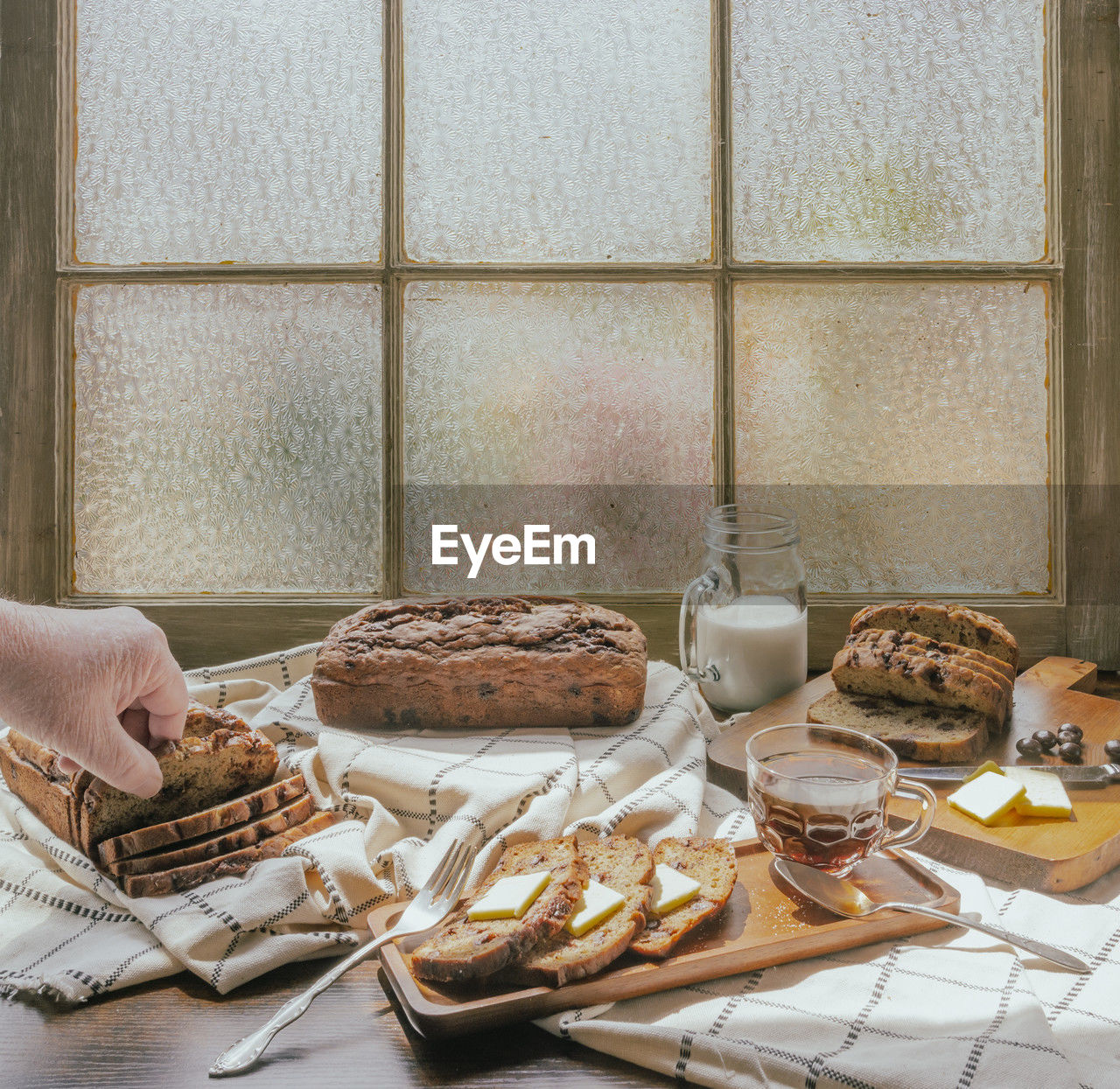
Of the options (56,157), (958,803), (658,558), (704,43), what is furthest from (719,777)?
(56,157)

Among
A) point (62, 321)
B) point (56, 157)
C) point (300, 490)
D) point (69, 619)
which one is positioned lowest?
point (69, 619)

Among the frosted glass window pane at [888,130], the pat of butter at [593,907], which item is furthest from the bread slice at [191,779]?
the frosted glass window pane at [888,130]

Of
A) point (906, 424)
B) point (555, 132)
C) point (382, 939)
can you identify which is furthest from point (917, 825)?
point (555, 132)

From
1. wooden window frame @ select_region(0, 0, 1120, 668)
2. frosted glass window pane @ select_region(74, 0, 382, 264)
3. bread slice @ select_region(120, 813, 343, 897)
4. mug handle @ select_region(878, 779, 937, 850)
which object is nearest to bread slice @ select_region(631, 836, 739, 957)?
mug handle @ select_region(878, 779, 937, 850)

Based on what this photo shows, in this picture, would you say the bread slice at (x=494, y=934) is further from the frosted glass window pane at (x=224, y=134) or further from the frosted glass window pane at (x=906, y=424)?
the frosted glass window pane at (x=224, y=134)

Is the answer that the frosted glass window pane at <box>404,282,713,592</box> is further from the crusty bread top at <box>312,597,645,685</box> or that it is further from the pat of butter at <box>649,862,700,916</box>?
the pat of butter at <box>649,862,700,916</box>

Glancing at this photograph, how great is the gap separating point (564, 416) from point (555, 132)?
540 millimetres

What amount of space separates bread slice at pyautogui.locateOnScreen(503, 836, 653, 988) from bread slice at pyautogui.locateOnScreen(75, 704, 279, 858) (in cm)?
44

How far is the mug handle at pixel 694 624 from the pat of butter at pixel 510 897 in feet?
2.25

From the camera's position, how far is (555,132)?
179cm

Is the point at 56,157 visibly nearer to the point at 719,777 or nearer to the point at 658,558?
the point at 658,558

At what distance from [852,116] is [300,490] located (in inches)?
50.0

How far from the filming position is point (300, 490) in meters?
1.81

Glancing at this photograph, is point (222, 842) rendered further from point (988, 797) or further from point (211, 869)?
point (988, 797)
